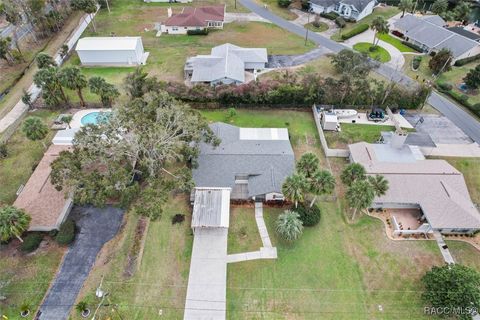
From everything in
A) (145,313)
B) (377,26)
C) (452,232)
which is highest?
(377,26)

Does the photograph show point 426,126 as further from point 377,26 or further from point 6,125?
point 6,125

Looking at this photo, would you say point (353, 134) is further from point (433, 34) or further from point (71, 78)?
point (71, 78)

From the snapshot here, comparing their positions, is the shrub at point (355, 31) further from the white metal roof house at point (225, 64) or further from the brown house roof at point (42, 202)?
the brown house roof at point (42, 202)

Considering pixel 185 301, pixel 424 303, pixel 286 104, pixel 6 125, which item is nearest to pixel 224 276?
pixel 185 301

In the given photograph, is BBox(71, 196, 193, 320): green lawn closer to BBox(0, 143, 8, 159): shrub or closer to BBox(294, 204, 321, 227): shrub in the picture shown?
BBox(294, 204, 321, 227): shrub

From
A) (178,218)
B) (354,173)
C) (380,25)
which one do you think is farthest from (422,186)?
(380,25)
